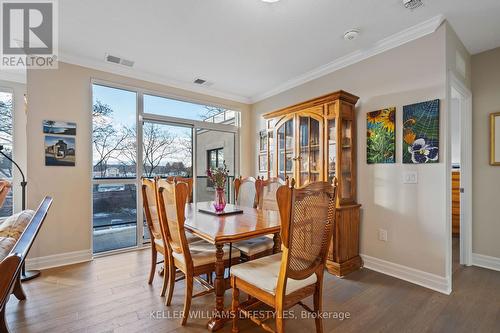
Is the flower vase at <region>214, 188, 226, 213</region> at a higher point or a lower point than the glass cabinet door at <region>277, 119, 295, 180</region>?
lower

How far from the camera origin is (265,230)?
1818 millimetres

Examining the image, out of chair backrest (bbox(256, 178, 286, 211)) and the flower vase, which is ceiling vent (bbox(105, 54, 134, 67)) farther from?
chair backrest (bbox(256, 178, 286, 211))

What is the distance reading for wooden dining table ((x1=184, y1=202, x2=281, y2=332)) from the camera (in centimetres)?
167

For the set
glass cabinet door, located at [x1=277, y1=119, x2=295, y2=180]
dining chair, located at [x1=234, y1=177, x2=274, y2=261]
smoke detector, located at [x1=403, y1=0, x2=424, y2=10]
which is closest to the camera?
smoke detector, located at [x1=403, y1=0, x2=424, y2=10]

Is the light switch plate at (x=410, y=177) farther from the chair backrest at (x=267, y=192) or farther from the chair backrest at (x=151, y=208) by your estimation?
the chair backrest at (x=151, y=208)

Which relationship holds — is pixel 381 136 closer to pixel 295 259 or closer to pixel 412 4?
pixel 412 4

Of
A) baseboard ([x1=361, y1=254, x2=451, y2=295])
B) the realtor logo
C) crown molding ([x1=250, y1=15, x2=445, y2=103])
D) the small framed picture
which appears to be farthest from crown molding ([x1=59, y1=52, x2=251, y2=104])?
baseboard ([x1=361, y1=254, x2=451, y2=295])

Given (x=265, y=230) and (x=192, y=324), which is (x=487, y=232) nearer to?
(x=265, y=230)

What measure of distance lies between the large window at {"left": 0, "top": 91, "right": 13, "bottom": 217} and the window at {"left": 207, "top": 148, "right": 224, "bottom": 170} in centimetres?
275

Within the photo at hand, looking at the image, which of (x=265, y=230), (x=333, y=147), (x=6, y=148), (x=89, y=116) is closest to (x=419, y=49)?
(x=333, y=147)

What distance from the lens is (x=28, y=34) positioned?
2561mm

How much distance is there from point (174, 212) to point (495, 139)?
357 cm

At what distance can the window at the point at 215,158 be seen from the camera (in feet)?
14.6

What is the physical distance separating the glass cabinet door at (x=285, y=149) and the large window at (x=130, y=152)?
141 centimetres
